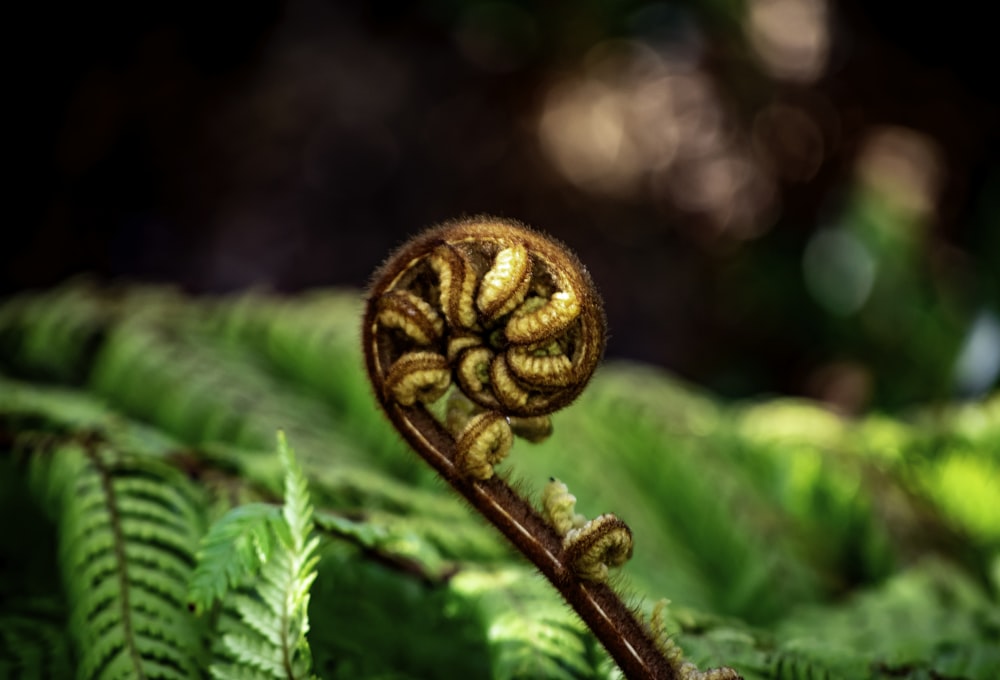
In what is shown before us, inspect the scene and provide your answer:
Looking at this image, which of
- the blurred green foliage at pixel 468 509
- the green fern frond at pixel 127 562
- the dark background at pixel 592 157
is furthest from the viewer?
the dark background at pixel 592 157

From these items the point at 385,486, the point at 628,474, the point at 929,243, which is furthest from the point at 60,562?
the point at 929,243

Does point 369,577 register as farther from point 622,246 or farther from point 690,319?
point 622,246

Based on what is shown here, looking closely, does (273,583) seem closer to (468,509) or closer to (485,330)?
(468,509)

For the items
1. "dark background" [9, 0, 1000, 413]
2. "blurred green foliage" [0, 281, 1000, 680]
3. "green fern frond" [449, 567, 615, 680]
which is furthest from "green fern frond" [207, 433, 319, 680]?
"dark background" [9, 0, 1000, 413]

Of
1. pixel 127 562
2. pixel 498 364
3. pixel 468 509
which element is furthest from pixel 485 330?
pixel 127 562

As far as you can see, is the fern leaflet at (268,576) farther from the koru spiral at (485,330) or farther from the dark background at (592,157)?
the dark background at (592,157)

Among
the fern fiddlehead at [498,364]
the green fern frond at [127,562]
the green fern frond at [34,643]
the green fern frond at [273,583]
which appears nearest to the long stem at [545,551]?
the fern fiddlehead at [498,364]
